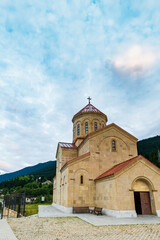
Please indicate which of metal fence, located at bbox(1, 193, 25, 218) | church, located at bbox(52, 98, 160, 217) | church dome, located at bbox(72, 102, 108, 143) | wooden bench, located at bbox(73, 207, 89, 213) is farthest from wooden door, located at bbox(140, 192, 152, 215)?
church dome, located at bbox(72, 102, 108, 143)

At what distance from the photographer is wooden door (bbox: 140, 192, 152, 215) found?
605 inches

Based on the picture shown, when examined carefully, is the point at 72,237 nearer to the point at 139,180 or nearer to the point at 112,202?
the point at 112,202

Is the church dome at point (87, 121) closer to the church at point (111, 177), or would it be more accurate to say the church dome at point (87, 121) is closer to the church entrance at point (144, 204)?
the church at point (111, 177)

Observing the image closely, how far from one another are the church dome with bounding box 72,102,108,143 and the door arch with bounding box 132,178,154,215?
12.9m

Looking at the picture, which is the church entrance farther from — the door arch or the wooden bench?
the wooden bench

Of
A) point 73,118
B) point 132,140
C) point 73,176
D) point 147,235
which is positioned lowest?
point 147,235

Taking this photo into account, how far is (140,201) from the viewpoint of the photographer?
51.4ft

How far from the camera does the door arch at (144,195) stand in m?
15.4

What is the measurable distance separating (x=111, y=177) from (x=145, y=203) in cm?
405

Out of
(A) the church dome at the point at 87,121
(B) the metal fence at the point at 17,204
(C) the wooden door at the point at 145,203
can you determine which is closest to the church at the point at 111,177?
(C) the wooden door at the point at 145,203

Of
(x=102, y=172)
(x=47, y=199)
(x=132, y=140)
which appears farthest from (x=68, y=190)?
(x=47, y=199)

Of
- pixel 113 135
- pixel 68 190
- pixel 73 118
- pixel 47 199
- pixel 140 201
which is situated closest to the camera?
pixel 140 201

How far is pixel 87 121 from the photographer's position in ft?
92.6

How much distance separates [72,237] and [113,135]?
48.4 ft
